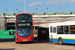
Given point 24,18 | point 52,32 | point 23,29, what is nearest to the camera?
point 52,32

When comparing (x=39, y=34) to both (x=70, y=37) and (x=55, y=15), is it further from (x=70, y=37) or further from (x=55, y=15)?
(x=55, y=15)

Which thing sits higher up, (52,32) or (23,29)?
(23,29)

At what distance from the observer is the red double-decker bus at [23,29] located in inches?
853

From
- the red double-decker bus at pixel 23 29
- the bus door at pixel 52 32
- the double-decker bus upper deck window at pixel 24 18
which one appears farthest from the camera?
the double-decker bus upper deck window at pixel 24 18

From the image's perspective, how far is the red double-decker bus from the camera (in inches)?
853

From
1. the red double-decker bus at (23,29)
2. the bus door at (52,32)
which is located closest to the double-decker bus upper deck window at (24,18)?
the red double-decker bus at (23,29)

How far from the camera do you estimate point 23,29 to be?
865 inches

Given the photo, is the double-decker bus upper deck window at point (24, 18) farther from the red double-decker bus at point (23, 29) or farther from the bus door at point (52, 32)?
the bus door at point (52, 32)

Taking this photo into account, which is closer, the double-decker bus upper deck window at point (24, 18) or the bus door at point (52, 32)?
the bus door at point (52, 32)

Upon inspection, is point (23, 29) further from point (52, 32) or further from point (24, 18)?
point (52, 32)

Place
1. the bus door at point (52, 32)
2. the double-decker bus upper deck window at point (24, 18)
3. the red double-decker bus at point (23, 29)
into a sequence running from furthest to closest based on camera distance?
the double-decker bus upper deck window at point (24, 18) < the red double-decker bus at point (23, 29) < the bus door at point (52, 32)

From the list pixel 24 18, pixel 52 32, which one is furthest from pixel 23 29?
pixel 52 32

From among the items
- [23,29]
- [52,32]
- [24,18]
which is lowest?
[52,32]

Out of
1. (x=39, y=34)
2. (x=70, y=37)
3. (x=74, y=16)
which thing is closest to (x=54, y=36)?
(x=70, y=37)
